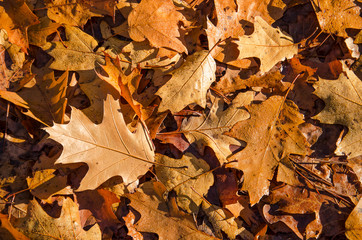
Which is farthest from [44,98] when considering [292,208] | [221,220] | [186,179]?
[292,208]

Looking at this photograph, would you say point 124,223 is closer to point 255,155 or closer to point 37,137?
point 37,137

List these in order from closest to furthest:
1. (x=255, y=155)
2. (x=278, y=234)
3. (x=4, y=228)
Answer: (x=4, y=228), (x=255, y=155), (x=278, y=234)

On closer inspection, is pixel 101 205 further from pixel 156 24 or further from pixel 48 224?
pixel 156 24

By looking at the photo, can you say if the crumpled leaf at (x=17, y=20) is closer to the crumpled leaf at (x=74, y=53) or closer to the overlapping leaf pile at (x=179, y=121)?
the overlapping leaf pile at (x=179, y=121)

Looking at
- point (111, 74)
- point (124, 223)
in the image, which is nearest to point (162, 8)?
point (111, 74)

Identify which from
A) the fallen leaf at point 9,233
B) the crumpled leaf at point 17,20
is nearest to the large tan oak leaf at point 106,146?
the fallen leaf at point 9,233

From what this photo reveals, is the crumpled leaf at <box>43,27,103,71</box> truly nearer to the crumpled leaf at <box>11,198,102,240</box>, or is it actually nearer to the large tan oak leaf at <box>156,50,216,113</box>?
the large tan oak leaf at <box>156,50,216,113</box>

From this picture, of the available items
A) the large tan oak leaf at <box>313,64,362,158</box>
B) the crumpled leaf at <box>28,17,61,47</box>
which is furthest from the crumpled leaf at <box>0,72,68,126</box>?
the large tan oak leaf at <box>313,64,362,158</box>
